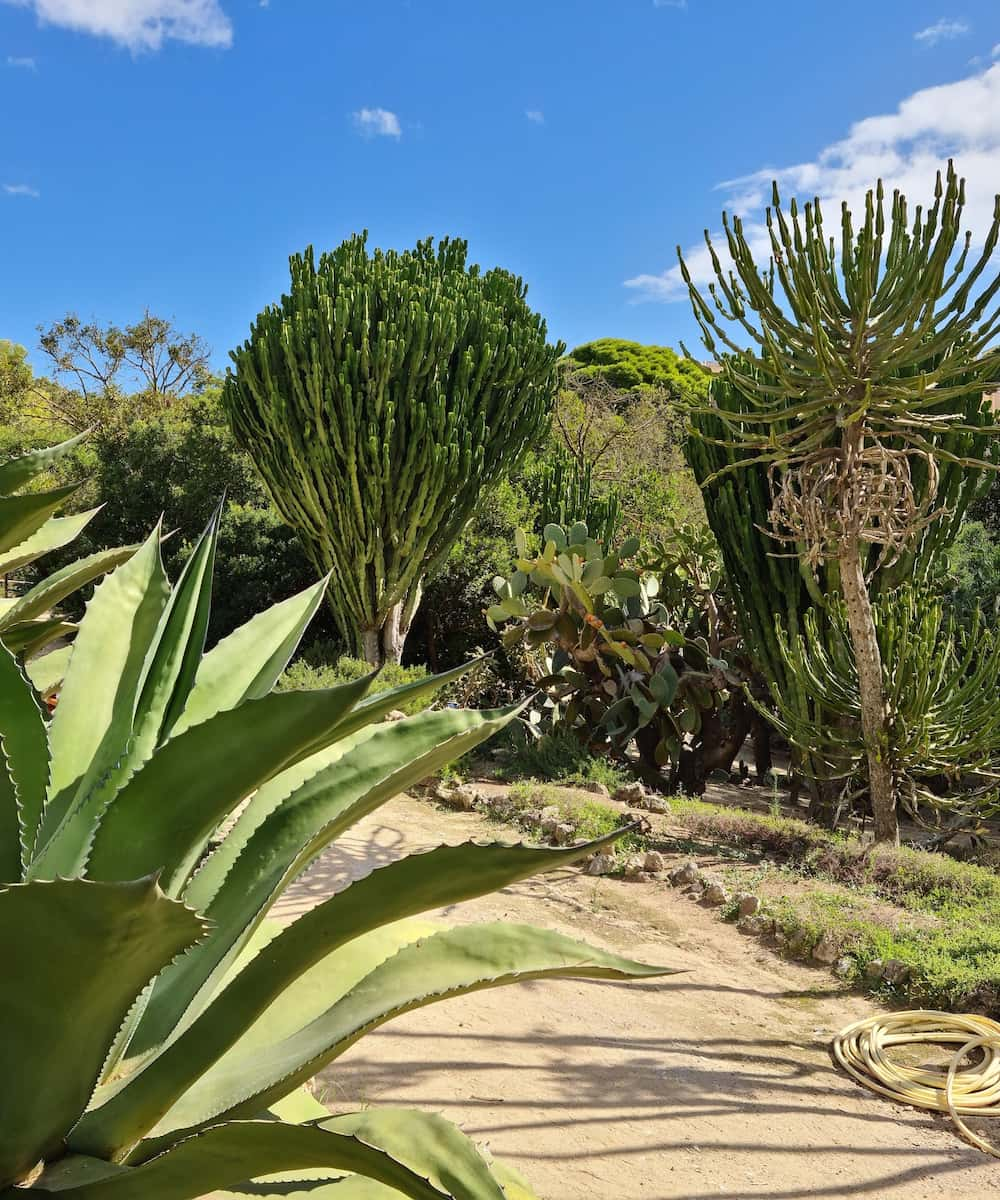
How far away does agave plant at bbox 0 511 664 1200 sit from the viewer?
0.79 m

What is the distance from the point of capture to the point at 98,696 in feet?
3.97

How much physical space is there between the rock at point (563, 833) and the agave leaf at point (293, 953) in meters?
4.51

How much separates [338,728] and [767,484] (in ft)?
21.7

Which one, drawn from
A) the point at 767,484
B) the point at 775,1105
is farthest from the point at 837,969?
the point at 767,484

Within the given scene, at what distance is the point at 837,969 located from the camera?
151 inches

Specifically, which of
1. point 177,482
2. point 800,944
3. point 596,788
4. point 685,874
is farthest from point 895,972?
point 177,482

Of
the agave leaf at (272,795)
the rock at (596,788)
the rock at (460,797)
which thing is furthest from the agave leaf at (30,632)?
the rock at (596,788)

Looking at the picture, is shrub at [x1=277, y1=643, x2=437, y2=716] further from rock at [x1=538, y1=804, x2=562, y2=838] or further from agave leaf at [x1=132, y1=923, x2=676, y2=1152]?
agave leaf at [x1=132, y1=923, x2=676, y2=1152]

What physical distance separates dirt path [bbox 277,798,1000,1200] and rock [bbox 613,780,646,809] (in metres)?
2.39

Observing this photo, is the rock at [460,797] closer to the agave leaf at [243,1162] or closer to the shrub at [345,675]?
the shrub at [345,675]

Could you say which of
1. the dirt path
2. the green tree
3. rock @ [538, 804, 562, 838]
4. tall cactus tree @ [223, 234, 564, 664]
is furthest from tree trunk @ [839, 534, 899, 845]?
the green tree

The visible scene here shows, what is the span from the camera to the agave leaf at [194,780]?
916 millimetres

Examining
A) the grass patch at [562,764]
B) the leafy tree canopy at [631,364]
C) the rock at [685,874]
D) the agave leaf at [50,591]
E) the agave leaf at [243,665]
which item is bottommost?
the rock at [685,874]

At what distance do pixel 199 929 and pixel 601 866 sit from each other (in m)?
4.34
